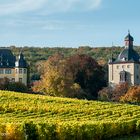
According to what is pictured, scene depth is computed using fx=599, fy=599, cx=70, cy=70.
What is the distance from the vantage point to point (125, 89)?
309 ft

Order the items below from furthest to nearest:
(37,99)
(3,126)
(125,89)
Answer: (125,89) < (37,99) < (3,126)

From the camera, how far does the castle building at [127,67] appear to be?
366 feet

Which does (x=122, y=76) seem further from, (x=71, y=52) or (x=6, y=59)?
(x=71, y=52)

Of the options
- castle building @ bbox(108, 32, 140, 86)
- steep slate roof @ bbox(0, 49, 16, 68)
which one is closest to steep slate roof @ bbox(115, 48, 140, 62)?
castle building @ bbox(108, 32, 140, 86)

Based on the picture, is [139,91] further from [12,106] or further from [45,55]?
[45,55]

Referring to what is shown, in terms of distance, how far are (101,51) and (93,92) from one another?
8933 centimetres

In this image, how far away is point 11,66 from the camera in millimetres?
112438

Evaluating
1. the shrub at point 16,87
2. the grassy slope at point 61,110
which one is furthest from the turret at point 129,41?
the grassy slope at point 61,110

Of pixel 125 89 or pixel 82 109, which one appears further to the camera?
pixel 125 89

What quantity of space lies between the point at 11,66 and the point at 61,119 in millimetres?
70273

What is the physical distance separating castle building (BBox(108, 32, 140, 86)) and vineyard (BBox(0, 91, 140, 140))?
53677 mm

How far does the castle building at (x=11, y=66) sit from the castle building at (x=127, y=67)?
54.1 ft

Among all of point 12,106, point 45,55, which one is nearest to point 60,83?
point 12,106

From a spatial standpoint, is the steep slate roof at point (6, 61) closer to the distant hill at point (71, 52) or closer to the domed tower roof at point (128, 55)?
the domed tower roof at point (128, 55)
